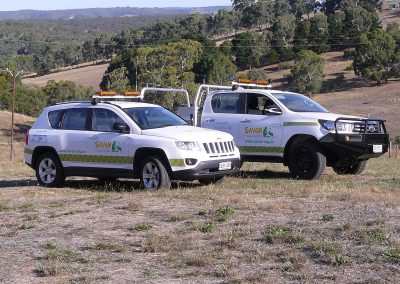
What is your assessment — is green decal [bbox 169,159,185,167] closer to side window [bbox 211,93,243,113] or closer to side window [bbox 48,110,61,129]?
side window [bbox 48,110,61,129]

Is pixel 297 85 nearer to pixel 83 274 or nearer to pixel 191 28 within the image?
pixel 191 28

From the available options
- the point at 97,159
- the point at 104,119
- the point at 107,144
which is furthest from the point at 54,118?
the point at 107,144

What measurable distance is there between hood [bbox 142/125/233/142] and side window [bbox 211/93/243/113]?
93.4 inches

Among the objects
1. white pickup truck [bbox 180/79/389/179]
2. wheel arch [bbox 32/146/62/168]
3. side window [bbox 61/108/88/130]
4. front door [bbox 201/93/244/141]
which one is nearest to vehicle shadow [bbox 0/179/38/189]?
wheel arch [bbox 32/146/62/168]

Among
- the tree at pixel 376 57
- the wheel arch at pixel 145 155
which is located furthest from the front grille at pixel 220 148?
the tree at pixel 376 57

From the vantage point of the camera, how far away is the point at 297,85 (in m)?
78.8

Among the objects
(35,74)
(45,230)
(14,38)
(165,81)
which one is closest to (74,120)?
(45,230)

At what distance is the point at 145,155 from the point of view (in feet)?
42.3

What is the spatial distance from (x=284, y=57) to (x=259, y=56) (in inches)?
124

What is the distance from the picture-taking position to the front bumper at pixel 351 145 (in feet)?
45.5

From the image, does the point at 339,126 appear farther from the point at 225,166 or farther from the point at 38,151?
the point at 38,151

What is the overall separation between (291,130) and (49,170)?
15.2 ft

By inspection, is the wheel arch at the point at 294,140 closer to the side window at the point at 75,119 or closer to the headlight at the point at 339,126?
the headlight at the point at 339,126

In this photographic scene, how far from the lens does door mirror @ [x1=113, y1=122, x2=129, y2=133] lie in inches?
518
